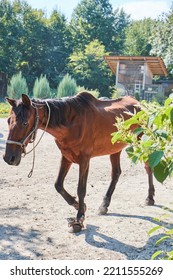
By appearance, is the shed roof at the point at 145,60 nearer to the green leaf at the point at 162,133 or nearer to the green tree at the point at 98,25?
the green tree at the point at 98,25

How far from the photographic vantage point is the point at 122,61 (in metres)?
34.9

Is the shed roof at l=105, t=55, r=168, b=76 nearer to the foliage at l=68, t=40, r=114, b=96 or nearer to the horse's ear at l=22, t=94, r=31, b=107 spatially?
the foliage at l=68, t=40, r=114, b=96

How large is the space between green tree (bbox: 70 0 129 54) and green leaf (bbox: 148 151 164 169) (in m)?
51.7

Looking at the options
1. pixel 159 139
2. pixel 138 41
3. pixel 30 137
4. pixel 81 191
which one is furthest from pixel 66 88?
pixel 159 139

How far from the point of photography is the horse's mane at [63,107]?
163 inches

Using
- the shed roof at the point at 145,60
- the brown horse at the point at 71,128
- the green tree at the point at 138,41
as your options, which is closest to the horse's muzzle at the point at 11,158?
the brown horse at the point at 71,128

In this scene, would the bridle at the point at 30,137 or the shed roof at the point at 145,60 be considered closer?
the bridle at the point at 30,137

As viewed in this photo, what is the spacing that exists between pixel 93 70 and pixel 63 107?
39997mm

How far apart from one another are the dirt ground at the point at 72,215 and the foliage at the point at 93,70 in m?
36.5

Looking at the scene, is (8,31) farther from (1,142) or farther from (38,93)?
(1,142)

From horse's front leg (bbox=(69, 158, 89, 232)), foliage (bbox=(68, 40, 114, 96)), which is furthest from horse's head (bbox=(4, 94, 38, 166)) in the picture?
foliage (bbox=(68, 40, 114, 96))

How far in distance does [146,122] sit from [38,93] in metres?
30.0
